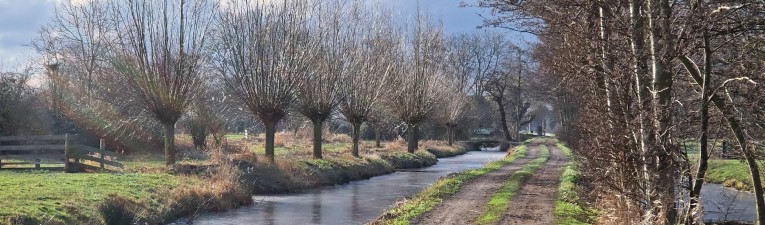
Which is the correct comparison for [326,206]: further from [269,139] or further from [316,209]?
[269,139]

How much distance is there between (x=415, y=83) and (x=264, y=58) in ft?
54.7

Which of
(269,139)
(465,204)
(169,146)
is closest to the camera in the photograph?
(465,204)

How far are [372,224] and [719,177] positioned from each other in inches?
829

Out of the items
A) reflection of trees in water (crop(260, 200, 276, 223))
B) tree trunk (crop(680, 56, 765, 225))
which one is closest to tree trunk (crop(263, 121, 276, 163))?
reflection of trees in water (crop(260, 200, 276, 223))

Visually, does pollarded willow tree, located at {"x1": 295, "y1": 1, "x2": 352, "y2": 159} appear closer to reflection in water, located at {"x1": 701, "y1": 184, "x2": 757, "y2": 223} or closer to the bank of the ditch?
the bank of the ditch

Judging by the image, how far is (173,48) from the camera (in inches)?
988

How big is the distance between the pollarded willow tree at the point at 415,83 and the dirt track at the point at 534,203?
20.3 metres

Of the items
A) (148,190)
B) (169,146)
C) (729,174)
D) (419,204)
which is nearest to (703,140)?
(419,204)

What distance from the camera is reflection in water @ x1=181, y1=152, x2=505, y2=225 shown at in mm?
16875

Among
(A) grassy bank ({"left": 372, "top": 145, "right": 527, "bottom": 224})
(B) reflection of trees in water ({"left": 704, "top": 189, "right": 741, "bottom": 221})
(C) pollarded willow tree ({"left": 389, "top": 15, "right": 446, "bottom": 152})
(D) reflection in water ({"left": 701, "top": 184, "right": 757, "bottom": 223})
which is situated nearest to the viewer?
(B) reflection of trees in water ({"left": 704, "top": 189, "right": 741, "bottom": 221})

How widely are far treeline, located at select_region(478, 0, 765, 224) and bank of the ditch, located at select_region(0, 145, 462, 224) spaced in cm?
1032

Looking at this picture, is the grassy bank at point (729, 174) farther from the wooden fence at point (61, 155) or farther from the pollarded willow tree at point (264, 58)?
the wooden fence at point (61, 155)

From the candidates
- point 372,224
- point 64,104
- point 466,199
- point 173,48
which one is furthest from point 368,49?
point 372,224

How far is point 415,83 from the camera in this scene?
43.6m
